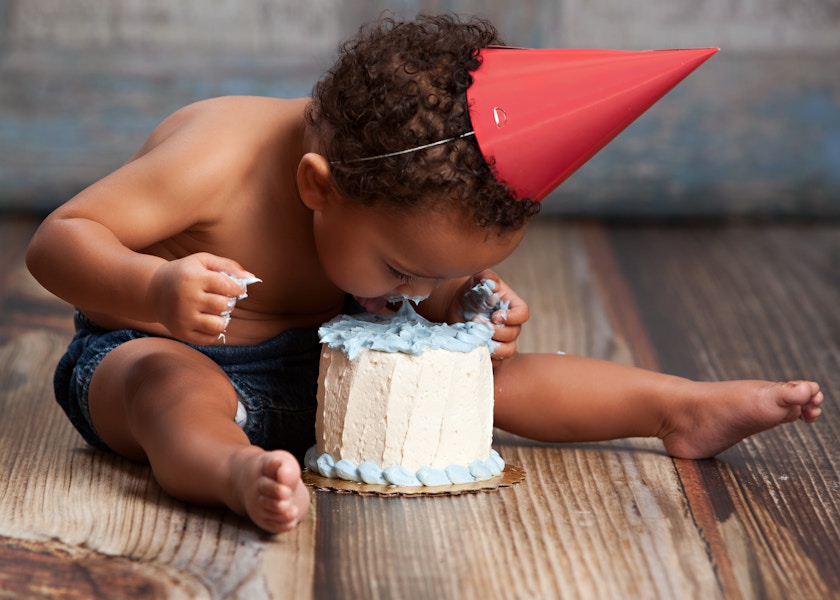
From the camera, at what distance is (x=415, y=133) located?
3.32 ft

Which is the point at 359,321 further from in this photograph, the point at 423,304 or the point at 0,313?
the point at 0,313

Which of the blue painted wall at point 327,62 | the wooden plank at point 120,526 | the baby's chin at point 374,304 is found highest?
the blue painted wall at point 327,62

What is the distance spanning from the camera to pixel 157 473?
106 centimetres

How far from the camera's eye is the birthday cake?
1.07 meters

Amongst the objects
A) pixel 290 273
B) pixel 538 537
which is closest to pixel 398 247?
pixel 290 273

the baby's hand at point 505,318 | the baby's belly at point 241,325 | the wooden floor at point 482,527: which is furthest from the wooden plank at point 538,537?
the baby's belly at point 241,325

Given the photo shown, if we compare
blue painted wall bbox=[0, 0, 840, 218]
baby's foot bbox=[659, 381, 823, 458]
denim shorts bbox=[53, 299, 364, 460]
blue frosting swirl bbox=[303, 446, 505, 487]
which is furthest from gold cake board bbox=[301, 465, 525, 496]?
blue painted wall bbox=[0, 0, 840, 218]

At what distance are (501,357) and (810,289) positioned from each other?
3.32ft

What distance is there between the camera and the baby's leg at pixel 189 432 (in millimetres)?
933

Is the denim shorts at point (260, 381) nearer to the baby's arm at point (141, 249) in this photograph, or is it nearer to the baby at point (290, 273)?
the baby at point (290, 273)

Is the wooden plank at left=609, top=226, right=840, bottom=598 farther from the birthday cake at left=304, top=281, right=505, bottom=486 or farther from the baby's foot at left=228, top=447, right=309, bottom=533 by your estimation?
the baby's foot at left=228, top=447, right=309, bottom=533

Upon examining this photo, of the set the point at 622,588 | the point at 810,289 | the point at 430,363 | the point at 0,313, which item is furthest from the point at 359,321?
the point at 810,289

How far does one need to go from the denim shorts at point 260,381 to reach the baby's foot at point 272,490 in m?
0.24

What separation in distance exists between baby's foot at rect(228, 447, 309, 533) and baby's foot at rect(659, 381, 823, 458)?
452 mm
